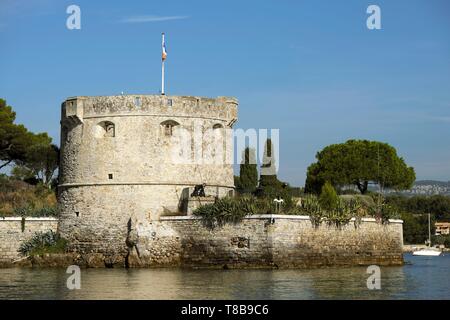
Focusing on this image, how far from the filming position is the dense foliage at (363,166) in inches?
1921

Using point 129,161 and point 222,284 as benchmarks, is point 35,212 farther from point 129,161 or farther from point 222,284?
point 222,284

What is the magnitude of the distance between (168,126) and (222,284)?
9923 millimetres

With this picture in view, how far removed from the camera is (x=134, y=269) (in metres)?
30.1

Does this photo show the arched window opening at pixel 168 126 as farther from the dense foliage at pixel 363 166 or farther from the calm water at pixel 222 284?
the dense foliage at pixel 363 166

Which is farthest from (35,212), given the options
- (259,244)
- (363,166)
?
(363,166)

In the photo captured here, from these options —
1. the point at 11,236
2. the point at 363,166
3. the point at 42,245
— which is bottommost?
the point at 42,245

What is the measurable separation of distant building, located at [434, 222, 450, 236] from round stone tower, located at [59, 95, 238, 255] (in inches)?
1926

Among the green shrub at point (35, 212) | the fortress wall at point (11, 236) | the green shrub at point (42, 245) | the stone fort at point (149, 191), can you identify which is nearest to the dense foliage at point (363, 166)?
the stone fort at point (149, 191)

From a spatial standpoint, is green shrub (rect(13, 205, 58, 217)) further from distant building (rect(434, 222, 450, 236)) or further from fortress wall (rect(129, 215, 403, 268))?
distant building (rect(434, 222, 450, 236))

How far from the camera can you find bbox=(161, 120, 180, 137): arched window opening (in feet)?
106

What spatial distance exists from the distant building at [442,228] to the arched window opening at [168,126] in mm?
49339

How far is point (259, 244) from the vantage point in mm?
29078

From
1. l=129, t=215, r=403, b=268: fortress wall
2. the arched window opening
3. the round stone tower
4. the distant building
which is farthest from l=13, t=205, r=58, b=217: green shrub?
the distant building
